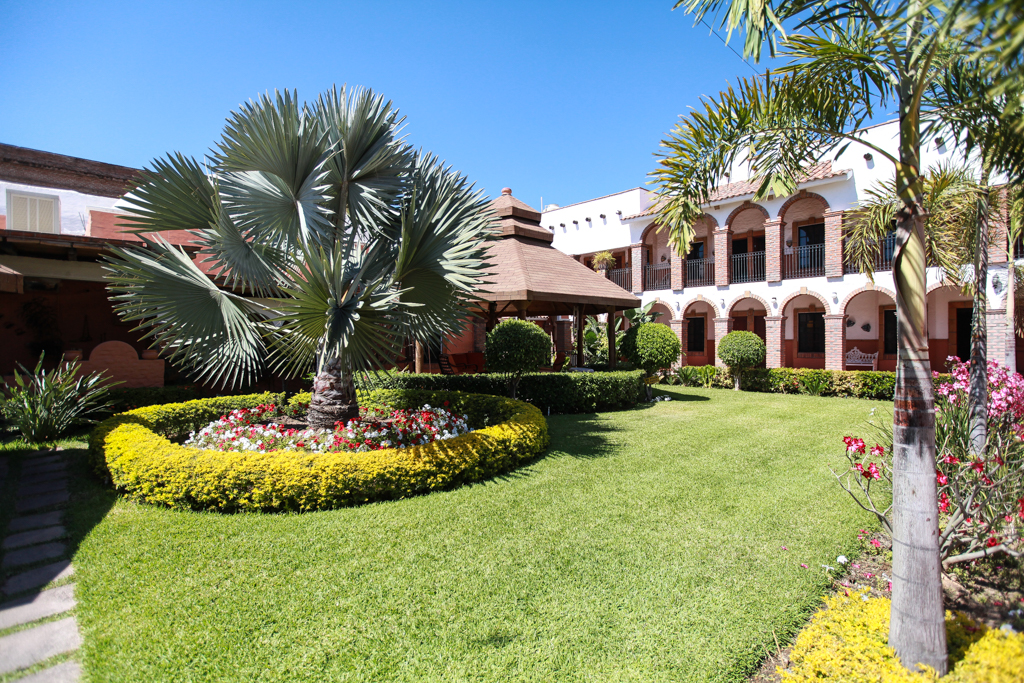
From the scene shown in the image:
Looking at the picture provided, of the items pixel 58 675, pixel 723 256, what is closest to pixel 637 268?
pixel 723 256

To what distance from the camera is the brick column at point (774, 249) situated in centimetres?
1894

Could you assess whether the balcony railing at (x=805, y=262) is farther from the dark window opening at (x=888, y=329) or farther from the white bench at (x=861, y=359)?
the white bench at (x=861, y=359)

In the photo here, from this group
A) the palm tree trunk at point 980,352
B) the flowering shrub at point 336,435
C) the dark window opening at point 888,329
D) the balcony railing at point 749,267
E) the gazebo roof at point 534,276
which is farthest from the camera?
the balcony railing at point 749,267

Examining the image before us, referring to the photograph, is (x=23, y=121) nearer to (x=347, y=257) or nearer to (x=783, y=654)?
(x=347, y=257)

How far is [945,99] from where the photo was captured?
11.2 ft

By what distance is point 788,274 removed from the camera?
1923 cm

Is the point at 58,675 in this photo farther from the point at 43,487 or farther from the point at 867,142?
the point at 867,142

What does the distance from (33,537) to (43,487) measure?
6.05ft

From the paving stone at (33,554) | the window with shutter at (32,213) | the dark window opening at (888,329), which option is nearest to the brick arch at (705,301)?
the dark window opening at (888,329)

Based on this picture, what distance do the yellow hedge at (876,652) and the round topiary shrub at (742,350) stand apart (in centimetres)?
1502

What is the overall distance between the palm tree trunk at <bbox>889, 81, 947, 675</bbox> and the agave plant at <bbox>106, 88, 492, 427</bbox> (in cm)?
436

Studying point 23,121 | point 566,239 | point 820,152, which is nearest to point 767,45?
point 820,152

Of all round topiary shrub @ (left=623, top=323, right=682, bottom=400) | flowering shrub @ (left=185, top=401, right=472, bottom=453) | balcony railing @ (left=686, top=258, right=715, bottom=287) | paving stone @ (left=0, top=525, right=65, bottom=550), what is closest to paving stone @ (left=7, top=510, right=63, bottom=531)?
paving stone @ (left=0, top=525, right=65, bottom=550)

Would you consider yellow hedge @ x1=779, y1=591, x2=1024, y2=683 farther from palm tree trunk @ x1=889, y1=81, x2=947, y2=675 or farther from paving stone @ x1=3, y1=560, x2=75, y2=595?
paving stone @ x1=3, y1=560, x2=75, y2=595
